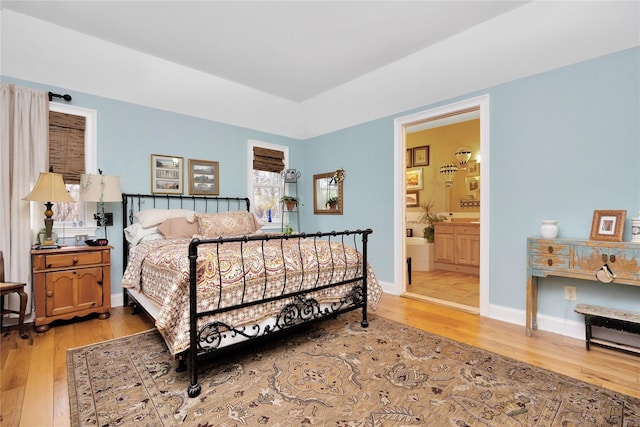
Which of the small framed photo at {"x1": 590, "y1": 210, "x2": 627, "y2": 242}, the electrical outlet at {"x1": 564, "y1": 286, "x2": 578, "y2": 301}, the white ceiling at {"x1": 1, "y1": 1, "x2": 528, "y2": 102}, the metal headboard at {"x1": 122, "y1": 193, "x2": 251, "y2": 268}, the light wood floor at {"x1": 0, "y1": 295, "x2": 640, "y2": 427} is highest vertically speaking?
the white ceiling at {"x1": 1, "y1": 1, "x2": 528, "y2": 102}

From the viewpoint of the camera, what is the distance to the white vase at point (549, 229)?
2.70 metres

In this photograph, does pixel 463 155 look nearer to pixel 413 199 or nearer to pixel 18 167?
pixel 413 199

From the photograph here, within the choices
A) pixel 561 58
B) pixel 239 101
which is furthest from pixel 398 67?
pixel 239 101

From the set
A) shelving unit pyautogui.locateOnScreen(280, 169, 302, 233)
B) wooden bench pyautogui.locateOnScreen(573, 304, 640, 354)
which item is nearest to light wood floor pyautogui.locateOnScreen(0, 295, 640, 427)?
wooden bench pyautogui.locateOnScreen(573, 304, 640, 354)

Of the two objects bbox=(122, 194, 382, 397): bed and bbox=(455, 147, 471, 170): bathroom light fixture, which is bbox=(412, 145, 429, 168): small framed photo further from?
bbox=(122, 194, 382, 397): bed

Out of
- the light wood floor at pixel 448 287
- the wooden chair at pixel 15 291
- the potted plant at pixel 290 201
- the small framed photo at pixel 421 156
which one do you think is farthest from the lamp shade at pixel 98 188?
the small framed photo at pixel 421 156

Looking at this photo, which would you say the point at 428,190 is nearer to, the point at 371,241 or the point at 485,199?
the point at 371,241

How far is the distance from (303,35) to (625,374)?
392cm

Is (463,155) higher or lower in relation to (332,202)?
higher

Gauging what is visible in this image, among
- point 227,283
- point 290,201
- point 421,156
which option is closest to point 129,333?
point 227,283

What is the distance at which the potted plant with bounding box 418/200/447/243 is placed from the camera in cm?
610

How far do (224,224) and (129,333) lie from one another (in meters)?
1.42

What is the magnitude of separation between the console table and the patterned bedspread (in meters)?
1.45

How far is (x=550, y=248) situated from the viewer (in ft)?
8.55
